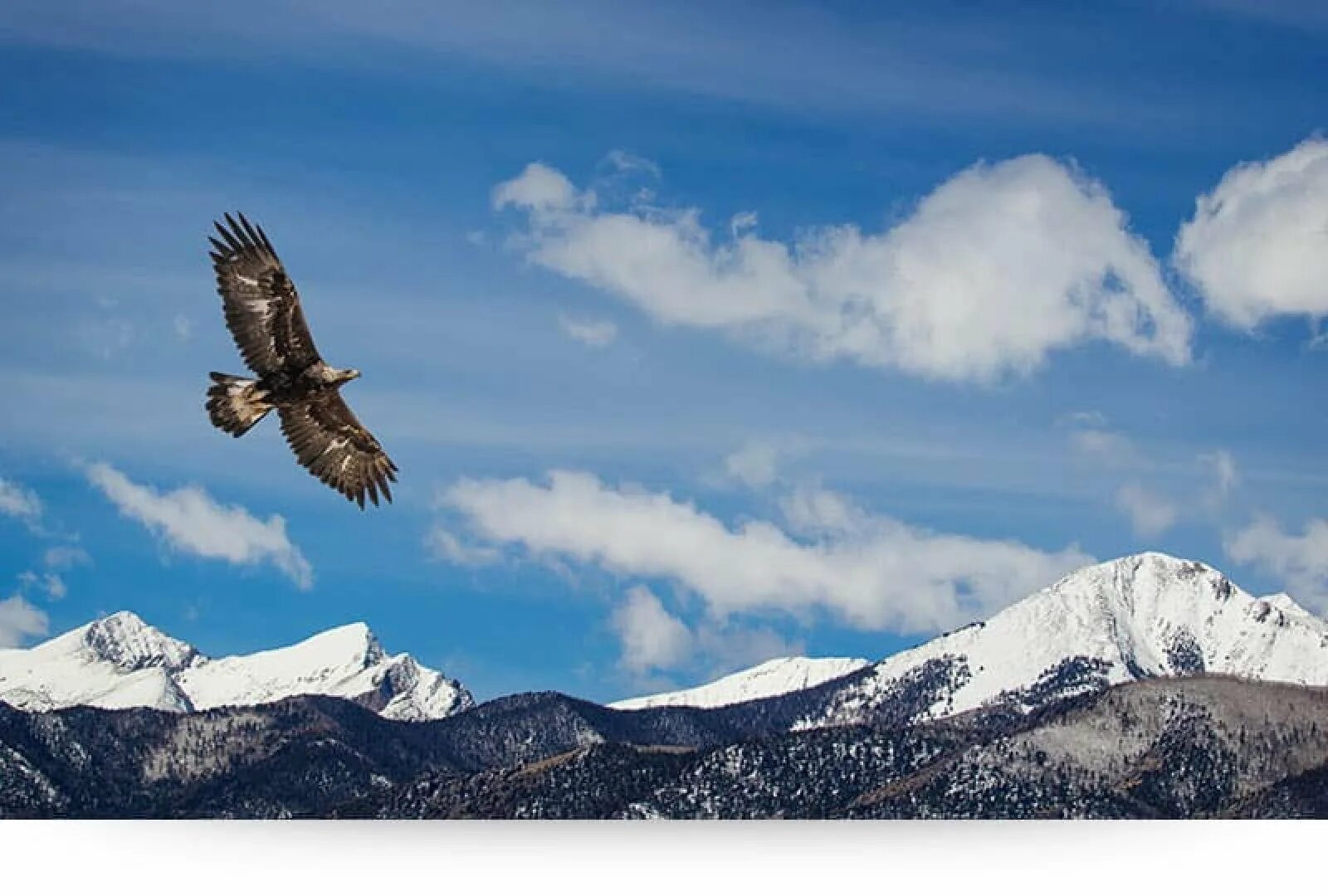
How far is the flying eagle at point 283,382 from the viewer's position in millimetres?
28938

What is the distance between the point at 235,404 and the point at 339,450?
2059 mm

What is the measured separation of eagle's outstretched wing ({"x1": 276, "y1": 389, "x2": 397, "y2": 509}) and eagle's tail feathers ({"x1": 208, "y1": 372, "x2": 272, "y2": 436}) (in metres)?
0.87

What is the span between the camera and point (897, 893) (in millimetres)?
31234

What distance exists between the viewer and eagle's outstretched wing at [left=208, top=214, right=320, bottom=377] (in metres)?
28.9

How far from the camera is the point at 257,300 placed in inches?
1149

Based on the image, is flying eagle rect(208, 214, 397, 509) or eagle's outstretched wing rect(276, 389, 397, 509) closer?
flying eagle rect(208, 214, 397, 509)

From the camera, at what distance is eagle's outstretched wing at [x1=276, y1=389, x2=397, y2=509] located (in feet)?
102

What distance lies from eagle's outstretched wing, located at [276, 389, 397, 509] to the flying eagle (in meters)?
0.01

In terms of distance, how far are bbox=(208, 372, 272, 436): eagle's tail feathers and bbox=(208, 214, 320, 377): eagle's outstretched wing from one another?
0.35 metres

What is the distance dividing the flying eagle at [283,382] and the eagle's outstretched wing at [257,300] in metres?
0.01

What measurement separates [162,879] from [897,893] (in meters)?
11.3

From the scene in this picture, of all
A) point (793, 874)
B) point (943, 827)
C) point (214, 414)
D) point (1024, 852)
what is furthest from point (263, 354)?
point (943, 827)

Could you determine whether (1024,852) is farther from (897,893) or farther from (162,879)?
(162,879)

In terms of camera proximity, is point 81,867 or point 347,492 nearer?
point 347,492
